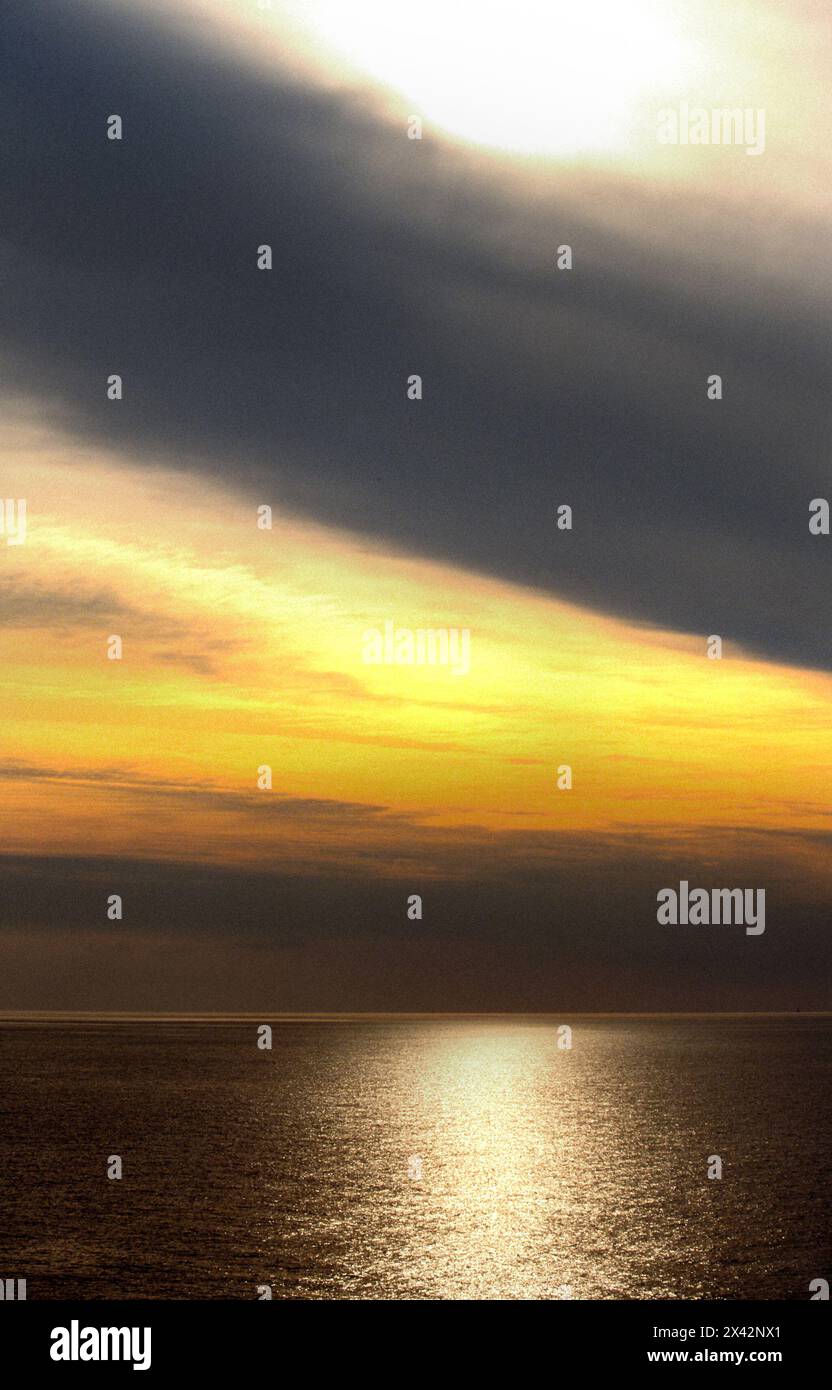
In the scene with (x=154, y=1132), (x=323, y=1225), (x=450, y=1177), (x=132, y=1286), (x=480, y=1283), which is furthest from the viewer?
(x=154, y=1132)

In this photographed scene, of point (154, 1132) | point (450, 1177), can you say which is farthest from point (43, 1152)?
point (450, 1177)

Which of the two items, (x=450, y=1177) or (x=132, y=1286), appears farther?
(x=450, y=1177)

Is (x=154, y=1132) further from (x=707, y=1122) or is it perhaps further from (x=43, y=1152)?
(x=707, y=1122)
